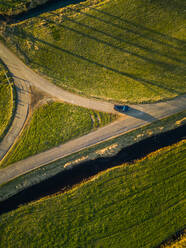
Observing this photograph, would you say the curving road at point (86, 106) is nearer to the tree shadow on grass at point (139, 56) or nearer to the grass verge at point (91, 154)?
the grass verge at point (91, 154)

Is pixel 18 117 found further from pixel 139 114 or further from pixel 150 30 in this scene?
pixel 150 30

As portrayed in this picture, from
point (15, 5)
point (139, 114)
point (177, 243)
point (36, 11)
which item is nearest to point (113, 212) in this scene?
point (177, 243)

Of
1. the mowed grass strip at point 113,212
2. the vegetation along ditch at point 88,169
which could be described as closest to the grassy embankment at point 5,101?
the vegetation along ditch at point 88,169

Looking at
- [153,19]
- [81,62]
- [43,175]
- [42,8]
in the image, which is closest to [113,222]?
[43,175]

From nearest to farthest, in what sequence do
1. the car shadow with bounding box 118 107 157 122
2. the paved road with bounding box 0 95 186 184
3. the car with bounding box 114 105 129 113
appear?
1. the paved road with bounding box 0 95 186 184
2. the car with bounding box 114 105 129 113
3. the car shadow with bounding box 118 107 157 122

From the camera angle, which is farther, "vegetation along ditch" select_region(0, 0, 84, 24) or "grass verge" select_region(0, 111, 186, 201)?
"vegetation along ditch" select_region(0, 0, 84, 24)

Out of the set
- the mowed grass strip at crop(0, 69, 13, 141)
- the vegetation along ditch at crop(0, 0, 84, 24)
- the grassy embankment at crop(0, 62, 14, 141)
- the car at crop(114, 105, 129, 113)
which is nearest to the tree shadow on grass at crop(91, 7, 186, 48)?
the vegetation along ditch at crop(0, 0, 84, 24)

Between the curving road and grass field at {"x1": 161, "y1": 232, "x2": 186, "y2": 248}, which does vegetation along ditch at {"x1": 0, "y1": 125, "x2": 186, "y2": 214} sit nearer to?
the curving road
